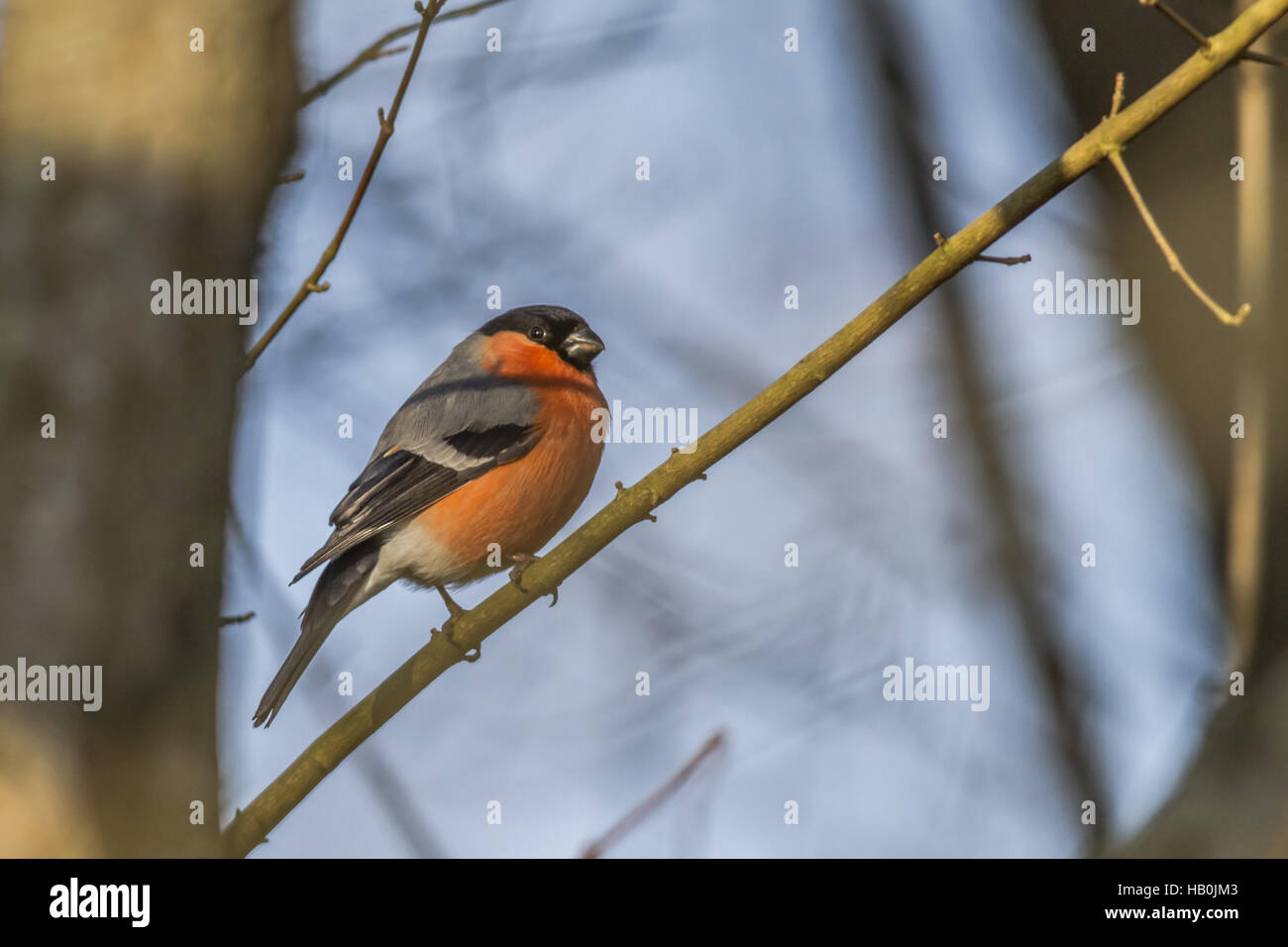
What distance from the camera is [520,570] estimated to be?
4074mm

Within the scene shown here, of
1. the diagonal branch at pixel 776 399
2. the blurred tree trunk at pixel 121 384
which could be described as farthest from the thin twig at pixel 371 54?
the diagonal branch at pixel 776 399

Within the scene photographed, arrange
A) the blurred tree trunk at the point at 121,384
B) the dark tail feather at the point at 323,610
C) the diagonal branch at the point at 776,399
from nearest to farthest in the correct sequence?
the diagonal branch at the point at 776,399
the blurred tree trunk at the point at 121,384
the dark tail feather at the point at 323,610

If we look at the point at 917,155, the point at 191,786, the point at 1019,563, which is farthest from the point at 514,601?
the point at 917,155

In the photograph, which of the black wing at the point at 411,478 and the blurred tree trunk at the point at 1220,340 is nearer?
the blurred tree trunk at the point at 1220,340

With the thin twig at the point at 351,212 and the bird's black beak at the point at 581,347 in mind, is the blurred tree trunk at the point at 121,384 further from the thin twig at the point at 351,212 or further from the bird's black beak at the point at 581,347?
the bird's black beak at the point at 581,347

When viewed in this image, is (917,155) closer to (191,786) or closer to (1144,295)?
(1144,295)

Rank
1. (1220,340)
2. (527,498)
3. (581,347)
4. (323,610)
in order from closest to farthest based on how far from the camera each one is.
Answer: (323,610) < (527,498) < (1220,340) < (581,347)

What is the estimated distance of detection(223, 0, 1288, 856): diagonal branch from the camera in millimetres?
3088

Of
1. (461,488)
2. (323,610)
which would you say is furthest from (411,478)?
(323,610)

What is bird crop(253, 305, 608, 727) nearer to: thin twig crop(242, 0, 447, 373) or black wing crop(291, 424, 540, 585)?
black wing crop(291, 424, 540, 585)

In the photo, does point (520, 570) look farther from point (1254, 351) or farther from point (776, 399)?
point (1254, 351)

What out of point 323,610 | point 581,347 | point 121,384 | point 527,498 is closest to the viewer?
point 121,384

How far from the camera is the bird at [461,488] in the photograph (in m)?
5.32

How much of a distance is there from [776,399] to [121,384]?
196 cm
